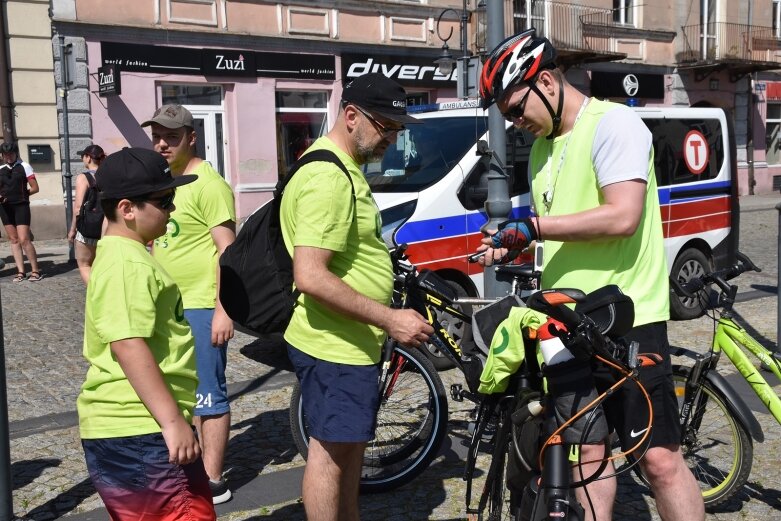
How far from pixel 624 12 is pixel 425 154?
62.5 feet

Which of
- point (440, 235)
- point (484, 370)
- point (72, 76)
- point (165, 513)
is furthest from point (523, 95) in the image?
point (72, 76)

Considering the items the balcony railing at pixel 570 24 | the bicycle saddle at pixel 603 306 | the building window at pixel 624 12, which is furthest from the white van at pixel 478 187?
the building window at pixel 624 12

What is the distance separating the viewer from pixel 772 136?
Answer: 88.7 feet

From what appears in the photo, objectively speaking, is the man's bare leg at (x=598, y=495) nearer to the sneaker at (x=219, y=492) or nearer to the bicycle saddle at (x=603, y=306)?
the bicycle saddle at (x=603, y=306)

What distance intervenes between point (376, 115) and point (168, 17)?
48.1 feet

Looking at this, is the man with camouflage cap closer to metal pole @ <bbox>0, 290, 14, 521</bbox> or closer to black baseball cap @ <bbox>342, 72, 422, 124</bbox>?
metal pole @ <bbox>0, 290, 14, 521</bbox>

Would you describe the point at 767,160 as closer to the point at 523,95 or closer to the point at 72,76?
the point at 72,76

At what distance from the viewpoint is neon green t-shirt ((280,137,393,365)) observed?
281 cm

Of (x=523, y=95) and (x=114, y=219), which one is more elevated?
(x=523, y=95)

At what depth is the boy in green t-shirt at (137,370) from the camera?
2543 mm

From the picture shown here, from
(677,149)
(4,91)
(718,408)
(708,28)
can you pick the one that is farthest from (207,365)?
(708,28)

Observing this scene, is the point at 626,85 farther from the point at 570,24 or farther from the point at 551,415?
the point at 551,415

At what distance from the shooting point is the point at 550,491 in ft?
8.21

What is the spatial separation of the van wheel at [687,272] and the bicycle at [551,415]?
5858 millimetres
